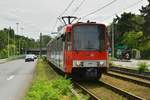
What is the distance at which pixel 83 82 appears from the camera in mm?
27703

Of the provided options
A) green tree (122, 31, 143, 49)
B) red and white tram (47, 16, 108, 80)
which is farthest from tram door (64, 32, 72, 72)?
green tree (122, 31, 143, 49)

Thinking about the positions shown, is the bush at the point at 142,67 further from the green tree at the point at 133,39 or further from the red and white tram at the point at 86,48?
the green tree at the point at 133,39

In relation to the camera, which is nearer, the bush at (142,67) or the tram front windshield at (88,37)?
the tram front windshield at (88,37)

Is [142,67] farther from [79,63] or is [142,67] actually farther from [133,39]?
[133,39]

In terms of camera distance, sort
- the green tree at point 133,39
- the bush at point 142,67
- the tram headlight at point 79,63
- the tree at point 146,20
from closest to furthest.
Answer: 1. the tram headlight at point 79,63
2. the bush at point 142,67
3. the tree at point 146,20
4. the green tree at point 133,39

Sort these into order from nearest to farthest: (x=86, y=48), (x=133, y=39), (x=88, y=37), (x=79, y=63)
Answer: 1. (x=79, y=63)
2. (x=86, y=48)
3. (x=88, y=37)
4. (x=133, y=39)

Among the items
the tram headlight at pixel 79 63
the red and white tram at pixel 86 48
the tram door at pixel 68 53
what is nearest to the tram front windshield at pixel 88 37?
the red and white tram at pixel 86 48

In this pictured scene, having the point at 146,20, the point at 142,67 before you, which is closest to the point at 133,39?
the point at 146,20

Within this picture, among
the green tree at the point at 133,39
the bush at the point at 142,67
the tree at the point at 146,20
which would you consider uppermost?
the tree at the point at 146,20

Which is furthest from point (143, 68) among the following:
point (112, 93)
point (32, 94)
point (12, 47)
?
point (12, 47)

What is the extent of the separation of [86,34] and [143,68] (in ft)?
31.1

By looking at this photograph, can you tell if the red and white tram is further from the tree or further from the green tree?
the green tree

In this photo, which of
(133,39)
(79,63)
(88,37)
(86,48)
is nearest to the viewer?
(79,63)

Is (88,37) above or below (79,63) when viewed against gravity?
above
